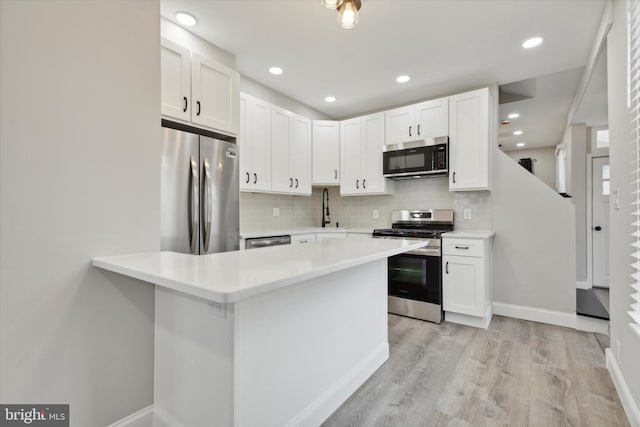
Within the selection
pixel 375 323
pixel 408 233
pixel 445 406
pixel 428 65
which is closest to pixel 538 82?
pixel 428 65

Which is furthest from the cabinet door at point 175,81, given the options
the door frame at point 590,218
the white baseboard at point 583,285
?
the white baseboard at point 583,285

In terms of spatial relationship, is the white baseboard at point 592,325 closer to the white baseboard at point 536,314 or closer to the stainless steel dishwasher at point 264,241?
the white baseboard at point 536,314

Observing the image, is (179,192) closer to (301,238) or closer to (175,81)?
(175,81)

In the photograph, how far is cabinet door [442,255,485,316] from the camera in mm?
3012

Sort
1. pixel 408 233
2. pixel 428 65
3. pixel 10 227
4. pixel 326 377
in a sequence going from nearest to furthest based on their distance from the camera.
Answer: pixel 10 227, pixel 326 377, pixel 428 65, pixel 408 233

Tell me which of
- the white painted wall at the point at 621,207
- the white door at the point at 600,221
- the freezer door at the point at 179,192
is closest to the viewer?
the white painted wall at the point at 621,207

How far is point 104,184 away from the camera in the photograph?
1405 millimetres

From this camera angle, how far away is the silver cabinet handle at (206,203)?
2.29 metres

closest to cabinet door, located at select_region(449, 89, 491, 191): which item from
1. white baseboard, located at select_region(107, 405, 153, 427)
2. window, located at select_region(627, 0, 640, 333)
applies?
window, located at select_region(627, 0, 640, 333)

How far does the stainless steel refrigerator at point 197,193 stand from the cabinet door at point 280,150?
0.87 metres

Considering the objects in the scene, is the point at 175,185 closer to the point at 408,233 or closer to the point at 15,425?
the point at 15,425

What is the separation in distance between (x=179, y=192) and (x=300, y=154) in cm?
193

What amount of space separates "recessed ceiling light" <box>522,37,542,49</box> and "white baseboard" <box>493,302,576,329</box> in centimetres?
261

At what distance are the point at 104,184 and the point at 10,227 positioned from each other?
1.18ft
